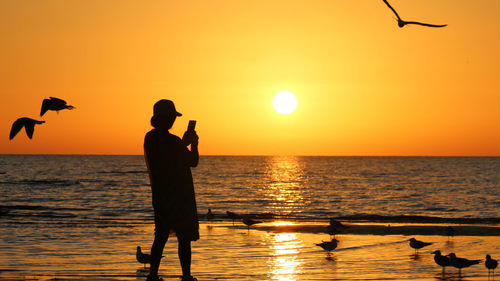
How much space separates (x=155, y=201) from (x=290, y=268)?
500 centimetres

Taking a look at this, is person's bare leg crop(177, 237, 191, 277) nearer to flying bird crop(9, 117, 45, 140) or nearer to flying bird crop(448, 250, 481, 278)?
flying bird crop(9, 117, 45, 140)

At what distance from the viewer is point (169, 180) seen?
8.12m

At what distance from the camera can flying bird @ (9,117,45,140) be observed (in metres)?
11.9

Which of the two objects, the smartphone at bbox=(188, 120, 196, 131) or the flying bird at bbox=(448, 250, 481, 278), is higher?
the smartphone at bbox=(188, 120, 196, 131)

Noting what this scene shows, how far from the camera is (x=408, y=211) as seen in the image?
38312 millimetres

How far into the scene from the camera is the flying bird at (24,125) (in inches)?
468

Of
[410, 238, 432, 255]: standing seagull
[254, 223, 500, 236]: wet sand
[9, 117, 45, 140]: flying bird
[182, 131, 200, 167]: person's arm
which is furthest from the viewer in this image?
[254, 223, 500, 236]: wet sand

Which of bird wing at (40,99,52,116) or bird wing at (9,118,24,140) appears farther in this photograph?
bird wing at (9,118,24,140)

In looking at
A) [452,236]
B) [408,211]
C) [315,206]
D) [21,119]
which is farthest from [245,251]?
[315,206]

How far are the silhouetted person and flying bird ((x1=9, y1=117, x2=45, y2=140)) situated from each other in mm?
4475

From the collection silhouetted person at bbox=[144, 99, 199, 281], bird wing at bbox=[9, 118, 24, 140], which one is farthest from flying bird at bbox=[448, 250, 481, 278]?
bird wing at bbox=[9, 118, 24, 140]

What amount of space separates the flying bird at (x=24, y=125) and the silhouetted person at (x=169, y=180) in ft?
14.7

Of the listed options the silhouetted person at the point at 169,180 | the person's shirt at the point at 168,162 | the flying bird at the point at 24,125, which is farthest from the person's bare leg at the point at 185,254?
the flying bird at the point at 24,125

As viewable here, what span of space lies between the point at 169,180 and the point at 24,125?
17.1 ft
